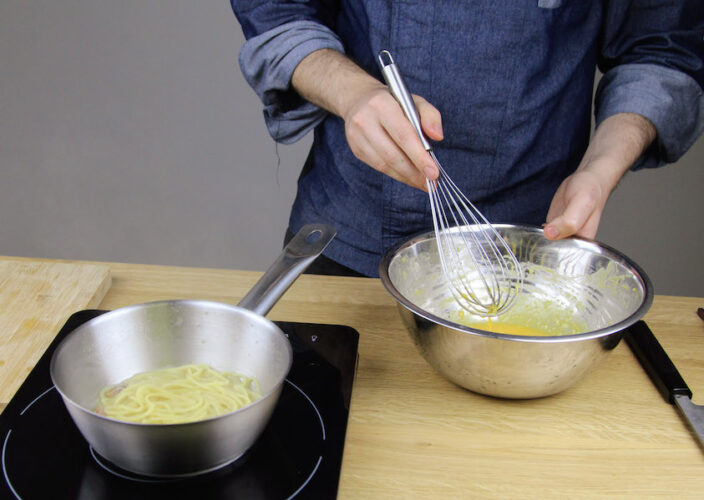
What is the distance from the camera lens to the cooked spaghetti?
645 millimetres

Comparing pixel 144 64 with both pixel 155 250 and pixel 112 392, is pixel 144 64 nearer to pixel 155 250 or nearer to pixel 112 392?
pixel 155 250

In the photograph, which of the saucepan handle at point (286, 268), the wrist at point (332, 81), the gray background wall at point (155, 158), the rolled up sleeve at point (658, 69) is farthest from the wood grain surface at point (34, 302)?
the gray background wall at point (155, 158)

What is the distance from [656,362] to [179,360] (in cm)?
54

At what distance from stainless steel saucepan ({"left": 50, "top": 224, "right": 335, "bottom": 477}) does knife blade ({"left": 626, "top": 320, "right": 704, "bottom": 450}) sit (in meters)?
0.40

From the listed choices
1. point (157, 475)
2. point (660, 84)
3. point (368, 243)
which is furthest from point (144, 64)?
point (157, 475)

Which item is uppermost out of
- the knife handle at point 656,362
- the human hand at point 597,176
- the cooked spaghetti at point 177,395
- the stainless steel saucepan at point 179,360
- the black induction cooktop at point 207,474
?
the human hand at point 597,176

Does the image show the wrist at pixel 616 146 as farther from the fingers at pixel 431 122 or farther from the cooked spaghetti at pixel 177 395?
the cooked spaghetti at pixel 177 395

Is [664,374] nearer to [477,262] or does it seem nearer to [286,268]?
[477,262]

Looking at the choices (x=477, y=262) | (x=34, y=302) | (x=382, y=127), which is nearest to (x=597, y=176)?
(x=477, y=262)

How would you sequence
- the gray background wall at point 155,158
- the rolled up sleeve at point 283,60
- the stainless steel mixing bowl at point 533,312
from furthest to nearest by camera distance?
the gray background wall at point 155,158 < the rolled up sleeve at point 283,60 < the stainless steel mixing bowl at point 533,312

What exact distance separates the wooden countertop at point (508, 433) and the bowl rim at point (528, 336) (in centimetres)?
11

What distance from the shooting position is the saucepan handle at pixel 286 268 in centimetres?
73

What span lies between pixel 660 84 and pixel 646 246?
4.26 ft

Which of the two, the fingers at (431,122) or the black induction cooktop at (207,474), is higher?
the fingers at (431,122)
